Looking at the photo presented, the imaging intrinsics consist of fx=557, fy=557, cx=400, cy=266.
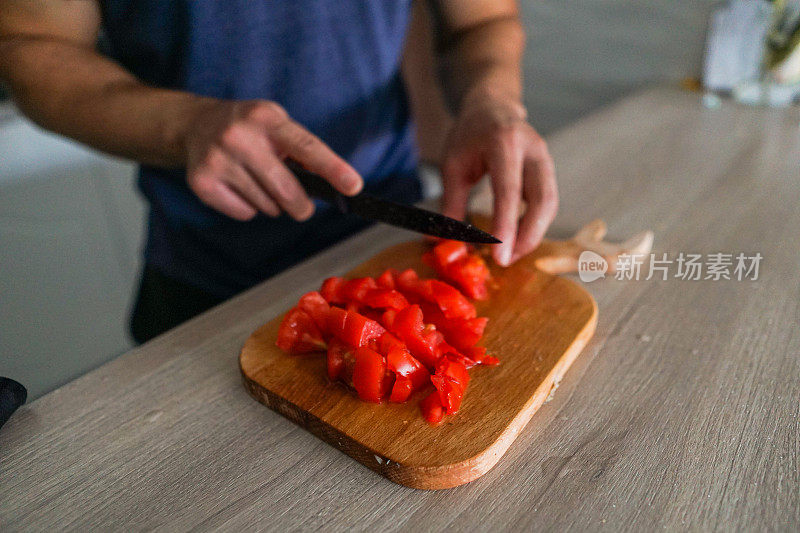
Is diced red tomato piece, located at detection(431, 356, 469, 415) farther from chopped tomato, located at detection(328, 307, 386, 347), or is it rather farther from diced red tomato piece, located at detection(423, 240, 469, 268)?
diced red tomato piece, located at detection(423, 240, 469, 268)

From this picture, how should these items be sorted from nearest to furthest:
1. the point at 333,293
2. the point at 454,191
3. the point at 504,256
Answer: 1. the point at 333,293
2. the point at 504,256
3. the point at 454,191

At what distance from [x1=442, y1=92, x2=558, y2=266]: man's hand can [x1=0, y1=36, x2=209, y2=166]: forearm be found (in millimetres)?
466

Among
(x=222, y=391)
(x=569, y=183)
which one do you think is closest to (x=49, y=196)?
(x=222, y=391)

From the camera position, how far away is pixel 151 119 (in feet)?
2.95

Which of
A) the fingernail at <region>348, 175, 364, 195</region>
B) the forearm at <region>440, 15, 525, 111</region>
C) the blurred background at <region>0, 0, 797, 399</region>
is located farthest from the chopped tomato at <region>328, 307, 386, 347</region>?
the blurred background at <region>0, 0, 797, 399</region>

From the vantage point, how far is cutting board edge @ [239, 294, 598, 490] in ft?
1.95

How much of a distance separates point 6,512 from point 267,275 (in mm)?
654

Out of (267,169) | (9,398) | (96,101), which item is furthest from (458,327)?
(96,101)

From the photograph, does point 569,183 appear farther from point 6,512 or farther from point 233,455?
point 6,512

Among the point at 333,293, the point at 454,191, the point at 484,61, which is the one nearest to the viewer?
the point at 333,293

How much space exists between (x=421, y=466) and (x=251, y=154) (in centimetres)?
51

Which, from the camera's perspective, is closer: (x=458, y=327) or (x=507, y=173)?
(x=458, y=327)

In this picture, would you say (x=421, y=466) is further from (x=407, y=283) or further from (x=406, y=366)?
(x=407, y=283)

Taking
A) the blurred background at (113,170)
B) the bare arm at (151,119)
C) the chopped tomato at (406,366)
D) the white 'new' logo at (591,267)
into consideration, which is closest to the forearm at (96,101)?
the bare arm at (151,119)
